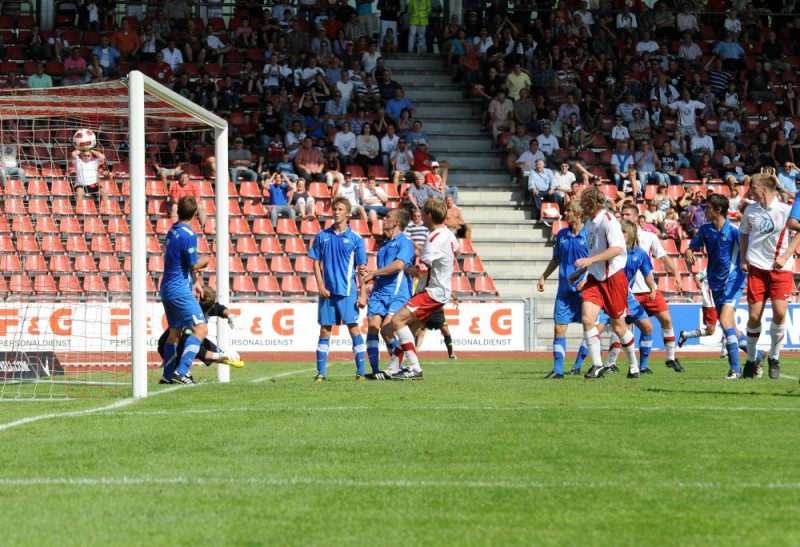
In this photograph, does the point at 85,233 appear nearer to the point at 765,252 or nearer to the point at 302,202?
the point at 302,202

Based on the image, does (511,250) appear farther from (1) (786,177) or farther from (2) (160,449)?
(2) (160,449)

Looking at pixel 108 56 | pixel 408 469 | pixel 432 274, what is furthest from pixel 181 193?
pixel 408 469

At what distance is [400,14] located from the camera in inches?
1316

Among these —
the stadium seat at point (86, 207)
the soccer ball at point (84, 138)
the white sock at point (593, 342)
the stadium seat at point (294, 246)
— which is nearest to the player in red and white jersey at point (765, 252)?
the white sock at point (593, 342)

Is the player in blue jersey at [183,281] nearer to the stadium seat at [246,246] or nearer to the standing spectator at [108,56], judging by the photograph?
the stadium seat at [246,246]

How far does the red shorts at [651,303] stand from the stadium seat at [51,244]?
9.70m

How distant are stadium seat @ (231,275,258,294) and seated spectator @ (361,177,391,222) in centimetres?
344

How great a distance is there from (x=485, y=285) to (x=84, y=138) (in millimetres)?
12790

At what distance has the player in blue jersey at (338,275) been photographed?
47.3 feet

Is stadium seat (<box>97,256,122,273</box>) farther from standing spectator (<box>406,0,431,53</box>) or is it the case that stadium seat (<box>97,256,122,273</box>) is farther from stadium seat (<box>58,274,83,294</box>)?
standing spectator (<box>406,0,431,53</box>)

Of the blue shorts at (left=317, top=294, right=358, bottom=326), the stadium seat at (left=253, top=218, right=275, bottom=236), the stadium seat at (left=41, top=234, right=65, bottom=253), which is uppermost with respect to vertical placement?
the stadium seat at (left=253, top=218, right=275, bottom=236)

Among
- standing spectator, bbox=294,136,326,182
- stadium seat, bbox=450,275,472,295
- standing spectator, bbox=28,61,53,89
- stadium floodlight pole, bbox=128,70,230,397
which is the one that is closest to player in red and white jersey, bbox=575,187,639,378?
stadium floodlight pole, bbox=128,70,230,397

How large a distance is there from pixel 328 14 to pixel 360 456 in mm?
26227

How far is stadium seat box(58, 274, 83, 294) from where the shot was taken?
20.3 m
